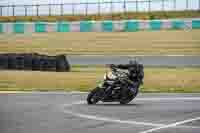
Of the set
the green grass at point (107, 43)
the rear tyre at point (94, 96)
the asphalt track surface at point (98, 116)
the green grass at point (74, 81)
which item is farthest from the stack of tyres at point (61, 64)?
the rear tyre at point (94, 96)

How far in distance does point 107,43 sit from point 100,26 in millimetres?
2457

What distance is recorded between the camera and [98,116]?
14688 mm

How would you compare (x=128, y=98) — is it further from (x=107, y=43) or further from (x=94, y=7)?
(x=94, y=7)

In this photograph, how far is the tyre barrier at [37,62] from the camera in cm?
3362

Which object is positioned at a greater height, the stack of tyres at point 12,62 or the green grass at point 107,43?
the green grass at point 107,43

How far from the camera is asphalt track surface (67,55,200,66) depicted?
40125 mm

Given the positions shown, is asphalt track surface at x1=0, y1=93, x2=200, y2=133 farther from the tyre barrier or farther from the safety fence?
the safety fence

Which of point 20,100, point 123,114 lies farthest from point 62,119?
point 20,100

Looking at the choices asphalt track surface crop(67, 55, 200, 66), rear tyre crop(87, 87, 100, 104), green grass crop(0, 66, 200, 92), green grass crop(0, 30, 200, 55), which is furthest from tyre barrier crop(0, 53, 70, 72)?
rear tyre crop(87, 87, 100, 104)

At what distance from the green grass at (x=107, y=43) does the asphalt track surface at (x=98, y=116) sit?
25251 millimetres

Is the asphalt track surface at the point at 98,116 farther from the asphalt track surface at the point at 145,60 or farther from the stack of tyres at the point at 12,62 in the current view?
the asphalt track surface at the point at 145,60

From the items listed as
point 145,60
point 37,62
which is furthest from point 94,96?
point 145,60

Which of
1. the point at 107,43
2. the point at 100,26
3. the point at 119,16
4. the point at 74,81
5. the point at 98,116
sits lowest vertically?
the point at 74,81

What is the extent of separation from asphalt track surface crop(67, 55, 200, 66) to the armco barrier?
5.72 m
